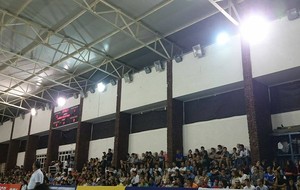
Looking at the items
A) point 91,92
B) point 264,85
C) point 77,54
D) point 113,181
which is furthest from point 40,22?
point 264,85

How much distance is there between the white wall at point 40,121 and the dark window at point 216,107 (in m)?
13.7

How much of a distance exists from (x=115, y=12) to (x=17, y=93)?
46.1 feet

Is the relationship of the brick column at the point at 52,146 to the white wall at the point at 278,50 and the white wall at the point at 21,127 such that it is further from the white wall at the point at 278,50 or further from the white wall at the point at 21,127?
the white wall at the point at 278,50

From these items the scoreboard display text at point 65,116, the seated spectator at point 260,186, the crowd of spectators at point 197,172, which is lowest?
the seated spectator at point 260,186

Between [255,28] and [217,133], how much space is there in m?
4.84

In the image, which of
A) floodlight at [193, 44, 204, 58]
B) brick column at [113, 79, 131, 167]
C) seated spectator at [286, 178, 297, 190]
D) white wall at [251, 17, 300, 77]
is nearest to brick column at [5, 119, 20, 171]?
brick column at [113, 79, 131, 167]

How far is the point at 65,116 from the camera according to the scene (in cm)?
2239

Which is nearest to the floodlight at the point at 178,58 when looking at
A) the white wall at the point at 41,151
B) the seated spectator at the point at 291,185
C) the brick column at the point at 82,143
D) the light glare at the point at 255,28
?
the light glare at the point at 255,28

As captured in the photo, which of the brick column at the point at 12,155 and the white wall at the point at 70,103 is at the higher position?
the white wall at the point at 70,103

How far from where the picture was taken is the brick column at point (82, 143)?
20.3m

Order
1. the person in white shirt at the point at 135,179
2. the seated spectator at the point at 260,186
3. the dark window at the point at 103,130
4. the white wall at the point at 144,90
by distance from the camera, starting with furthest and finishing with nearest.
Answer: the dark window at the point at 103,130
the white wall at the point at 144,90
the person in white shirt at the point at 135,179
the seated spectator at the point at 260,186

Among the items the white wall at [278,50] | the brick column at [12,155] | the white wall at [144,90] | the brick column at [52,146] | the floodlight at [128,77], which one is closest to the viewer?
the white wall at [278,50]

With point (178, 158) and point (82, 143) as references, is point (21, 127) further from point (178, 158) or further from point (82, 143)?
point (178, 158)

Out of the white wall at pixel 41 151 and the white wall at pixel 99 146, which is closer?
the white wall at pixel 99 146
